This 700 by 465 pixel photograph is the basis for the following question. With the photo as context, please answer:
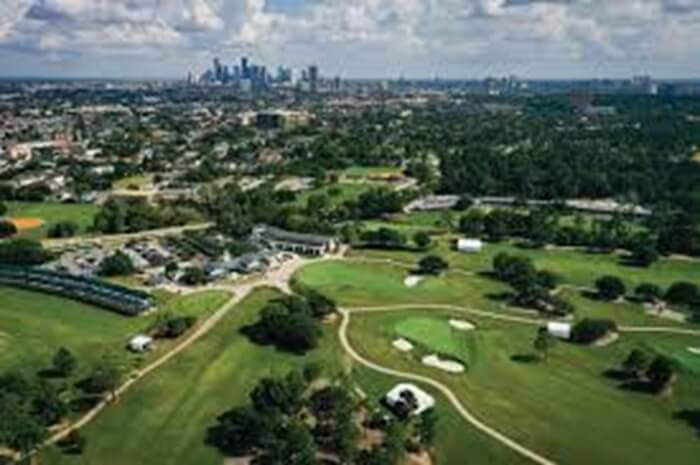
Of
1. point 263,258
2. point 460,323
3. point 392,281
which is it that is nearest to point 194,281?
point 263,258

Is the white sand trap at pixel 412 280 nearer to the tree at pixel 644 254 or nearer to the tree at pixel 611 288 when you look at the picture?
the tree at pixel 611 288

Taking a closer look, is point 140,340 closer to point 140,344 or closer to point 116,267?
point 140,344

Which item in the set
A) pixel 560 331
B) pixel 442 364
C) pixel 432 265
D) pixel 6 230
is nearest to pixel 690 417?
pixel 560 331

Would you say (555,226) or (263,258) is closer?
(263,258)

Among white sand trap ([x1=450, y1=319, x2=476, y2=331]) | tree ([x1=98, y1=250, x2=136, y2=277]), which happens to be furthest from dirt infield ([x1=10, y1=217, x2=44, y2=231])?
white sand trap ([x1=450, y1=319, x2=476, y2=331])

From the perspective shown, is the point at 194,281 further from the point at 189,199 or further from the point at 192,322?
the point at 189,199
